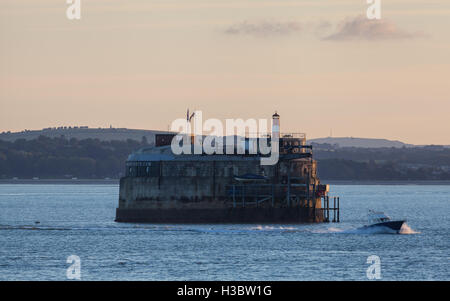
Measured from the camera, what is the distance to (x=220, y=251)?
81625 mm

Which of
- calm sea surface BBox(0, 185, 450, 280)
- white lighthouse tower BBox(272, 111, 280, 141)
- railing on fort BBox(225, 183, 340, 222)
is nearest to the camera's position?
calm sea surface BBox(0, 185, 450, 280)

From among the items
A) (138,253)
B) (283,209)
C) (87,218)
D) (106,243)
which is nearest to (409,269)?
(138,253)

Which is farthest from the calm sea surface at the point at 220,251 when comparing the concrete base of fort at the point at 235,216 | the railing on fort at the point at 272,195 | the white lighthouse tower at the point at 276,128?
the white lighthouse tower at the point at 276,128

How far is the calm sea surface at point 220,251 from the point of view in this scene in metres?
67.6

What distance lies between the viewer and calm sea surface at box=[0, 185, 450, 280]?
222ft

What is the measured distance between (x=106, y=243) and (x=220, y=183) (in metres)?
20.1

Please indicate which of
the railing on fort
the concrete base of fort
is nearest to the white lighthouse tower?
the railing on fort

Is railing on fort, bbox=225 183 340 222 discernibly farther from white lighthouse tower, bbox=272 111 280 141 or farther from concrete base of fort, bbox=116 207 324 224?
white lighthouse tower, bbox=272 111 280 141

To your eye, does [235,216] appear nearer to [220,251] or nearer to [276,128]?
[276,128]

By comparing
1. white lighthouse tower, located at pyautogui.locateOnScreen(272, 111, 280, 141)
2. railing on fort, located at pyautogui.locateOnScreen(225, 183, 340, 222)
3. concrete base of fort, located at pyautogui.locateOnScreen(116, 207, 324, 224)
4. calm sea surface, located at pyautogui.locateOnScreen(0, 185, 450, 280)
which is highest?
white lighthouse tower, located at pyautogui.locateOnScreen(272, 111, 280, 141)

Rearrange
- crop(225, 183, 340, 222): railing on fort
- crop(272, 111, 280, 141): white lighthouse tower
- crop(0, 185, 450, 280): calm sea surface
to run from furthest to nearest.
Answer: crop(272, 111, 280, 141): white lighthouse tower
crop(225, 183, 340, 222): railing on fort
crop(0, 185, 450, 280): calm sea surface

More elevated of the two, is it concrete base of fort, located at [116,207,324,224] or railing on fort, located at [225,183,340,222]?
railing on fort, located at [225,183,340,222]

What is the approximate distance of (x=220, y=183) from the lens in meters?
106

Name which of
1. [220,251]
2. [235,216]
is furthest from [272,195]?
[220,251]
